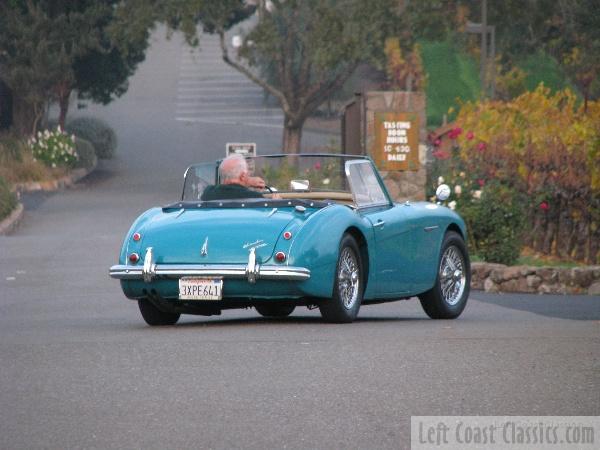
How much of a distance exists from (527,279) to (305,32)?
88.1ft

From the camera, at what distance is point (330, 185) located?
14.0 m

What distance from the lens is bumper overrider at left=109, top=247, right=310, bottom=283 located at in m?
12.1

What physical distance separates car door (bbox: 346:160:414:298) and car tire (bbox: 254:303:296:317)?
0.86 m

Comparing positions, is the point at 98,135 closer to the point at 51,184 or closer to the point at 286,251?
the point at 51,184

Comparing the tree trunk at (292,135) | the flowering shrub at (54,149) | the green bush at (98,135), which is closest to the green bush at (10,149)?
the flowering shrub at (54,149)

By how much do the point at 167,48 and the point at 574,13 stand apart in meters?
53.8

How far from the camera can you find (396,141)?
26359 millimetres

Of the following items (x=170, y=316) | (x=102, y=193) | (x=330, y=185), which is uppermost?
(x=330, y=185)

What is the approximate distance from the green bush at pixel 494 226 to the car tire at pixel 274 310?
758 centimetres

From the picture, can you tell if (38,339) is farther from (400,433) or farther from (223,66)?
(223,66)

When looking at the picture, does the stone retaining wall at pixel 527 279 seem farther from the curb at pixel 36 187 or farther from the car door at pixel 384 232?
the curb at pixel 36 187

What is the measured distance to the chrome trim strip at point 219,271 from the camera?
478 inches

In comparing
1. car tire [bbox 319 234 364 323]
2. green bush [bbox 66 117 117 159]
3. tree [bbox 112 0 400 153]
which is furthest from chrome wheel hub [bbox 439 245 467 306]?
green bush [bbox 66 117 117 159]

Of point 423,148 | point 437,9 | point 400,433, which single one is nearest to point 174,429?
point 400,433
